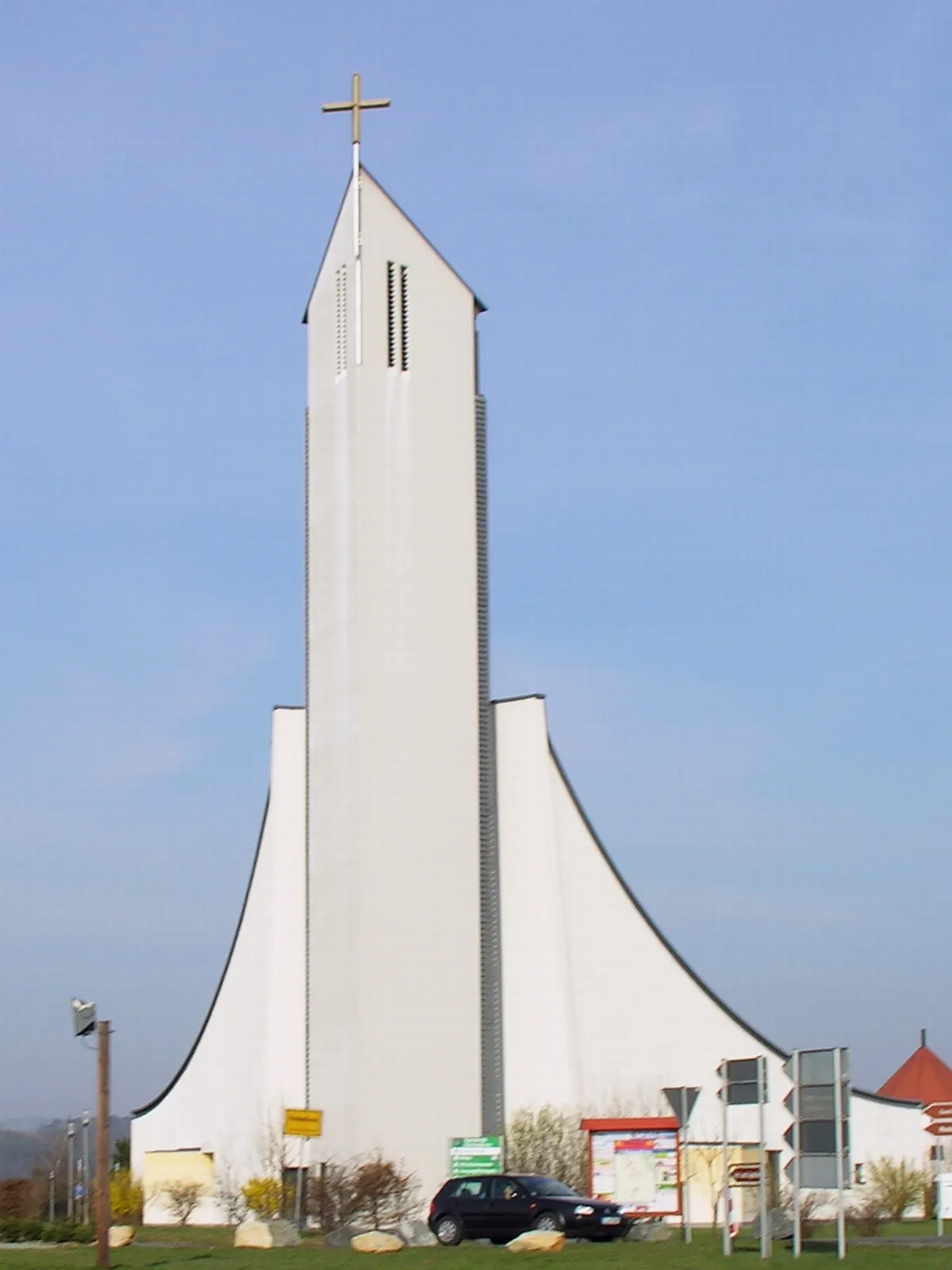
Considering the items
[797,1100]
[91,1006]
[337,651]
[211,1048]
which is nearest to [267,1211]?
[211,1048]

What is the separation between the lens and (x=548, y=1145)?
40.6 m

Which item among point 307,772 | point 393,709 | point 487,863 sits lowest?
point 487,863

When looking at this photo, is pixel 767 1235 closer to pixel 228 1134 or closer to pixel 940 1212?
pixel 940 1212

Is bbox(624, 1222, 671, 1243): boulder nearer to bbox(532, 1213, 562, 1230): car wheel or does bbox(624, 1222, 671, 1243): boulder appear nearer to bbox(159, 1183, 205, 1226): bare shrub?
bbox(532, 1213, 562, 1230): car wheel

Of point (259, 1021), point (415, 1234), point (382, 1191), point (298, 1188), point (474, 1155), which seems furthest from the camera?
point (259, 1021)

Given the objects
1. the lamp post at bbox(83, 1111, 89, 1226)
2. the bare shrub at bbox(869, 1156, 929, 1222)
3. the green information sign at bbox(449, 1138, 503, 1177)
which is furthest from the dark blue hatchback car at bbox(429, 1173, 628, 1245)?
the lamp post at bbox(83, 1111, 89, 1226)

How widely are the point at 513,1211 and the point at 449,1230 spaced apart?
138cm

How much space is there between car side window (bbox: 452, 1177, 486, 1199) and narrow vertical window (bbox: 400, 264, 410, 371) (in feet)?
64.3

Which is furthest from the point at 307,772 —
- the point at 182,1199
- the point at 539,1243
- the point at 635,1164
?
the point at 539,1243

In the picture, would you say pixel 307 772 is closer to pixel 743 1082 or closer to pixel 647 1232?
pixel 647 1232

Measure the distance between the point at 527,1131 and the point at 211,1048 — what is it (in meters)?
9.18

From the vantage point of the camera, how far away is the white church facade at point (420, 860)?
39969mm

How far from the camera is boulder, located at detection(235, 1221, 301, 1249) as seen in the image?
96.5 feet

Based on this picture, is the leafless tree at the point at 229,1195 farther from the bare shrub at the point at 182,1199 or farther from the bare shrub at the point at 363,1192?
the bare shrub at the point at 363,1192
